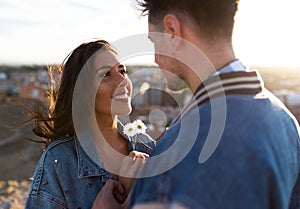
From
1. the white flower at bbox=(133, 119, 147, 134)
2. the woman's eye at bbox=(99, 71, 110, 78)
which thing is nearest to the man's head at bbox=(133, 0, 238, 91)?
the white flower at bbox=(133, 119, 147, 134)

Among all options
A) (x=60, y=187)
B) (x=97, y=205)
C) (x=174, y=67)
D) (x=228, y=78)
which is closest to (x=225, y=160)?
(x=228, y=78)

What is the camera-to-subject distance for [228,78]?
1188 mm

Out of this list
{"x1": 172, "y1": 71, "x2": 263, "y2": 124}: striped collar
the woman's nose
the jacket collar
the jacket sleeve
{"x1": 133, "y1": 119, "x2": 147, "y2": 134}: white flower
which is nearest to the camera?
{"x1": 172, "y1": 71, "x2": 263, "y2": 124}: striped collar

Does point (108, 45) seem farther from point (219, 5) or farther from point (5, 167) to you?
point (5, 167)

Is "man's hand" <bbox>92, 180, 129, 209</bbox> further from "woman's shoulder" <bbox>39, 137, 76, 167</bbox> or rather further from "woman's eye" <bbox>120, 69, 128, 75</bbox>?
"woman's eye" <bbox>120, 69, 128, 75</bbox>

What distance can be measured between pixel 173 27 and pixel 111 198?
59 centimetres

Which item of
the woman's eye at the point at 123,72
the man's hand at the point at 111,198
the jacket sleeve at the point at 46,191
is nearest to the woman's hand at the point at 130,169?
the man's hand at the point at 111,198

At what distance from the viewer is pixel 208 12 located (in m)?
1.27

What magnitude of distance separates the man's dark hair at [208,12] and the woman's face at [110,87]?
3.24ft

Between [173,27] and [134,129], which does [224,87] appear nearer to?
[173,27]

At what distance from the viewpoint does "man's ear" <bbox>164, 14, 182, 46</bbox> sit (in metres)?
1.27

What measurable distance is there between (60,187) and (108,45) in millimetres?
Answer: 758

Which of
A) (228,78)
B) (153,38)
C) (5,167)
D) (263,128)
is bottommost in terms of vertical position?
(5,167)

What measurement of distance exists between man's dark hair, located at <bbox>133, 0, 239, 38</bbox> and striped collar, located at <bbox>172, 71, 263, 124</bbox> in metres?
0.14
